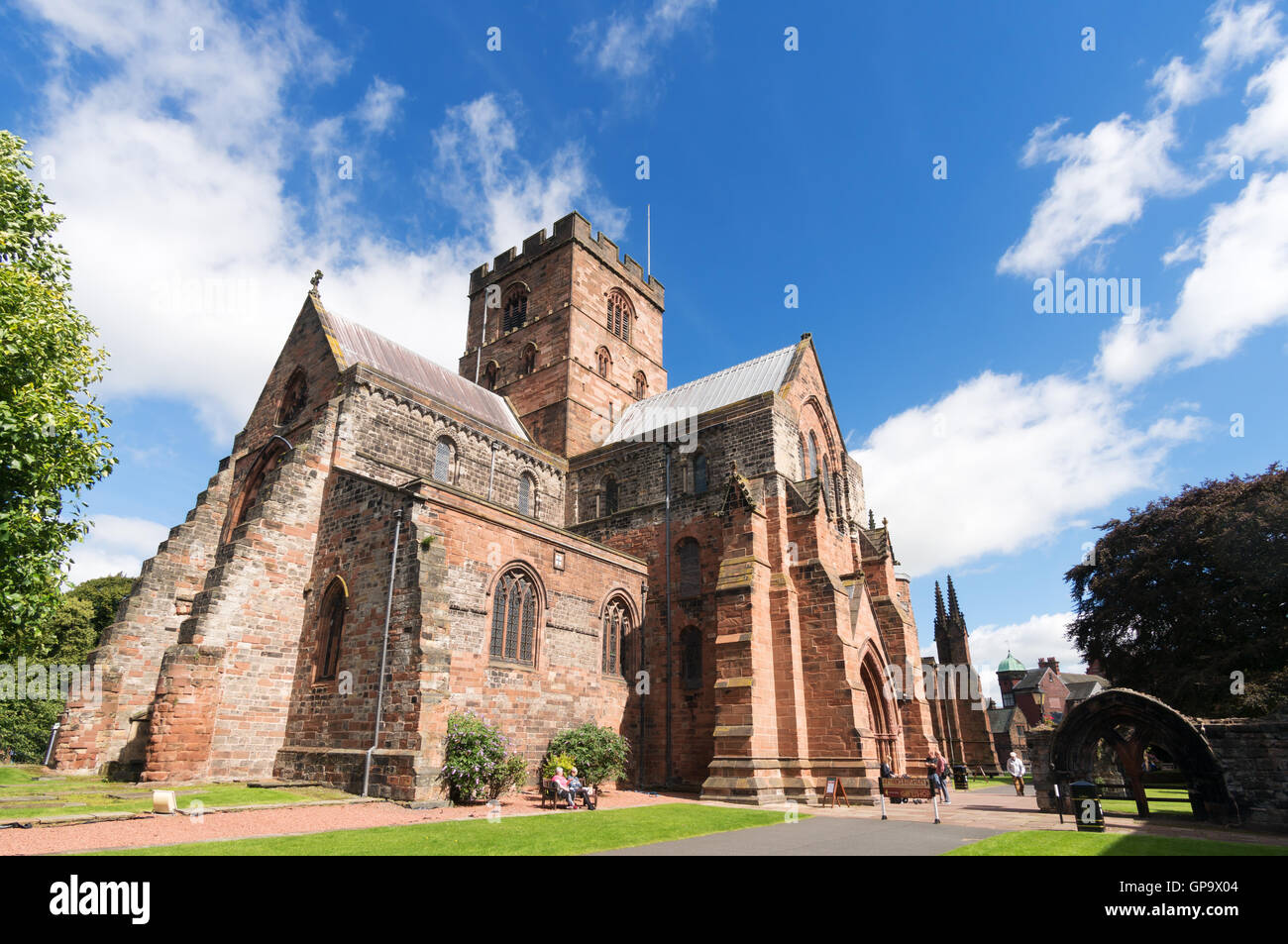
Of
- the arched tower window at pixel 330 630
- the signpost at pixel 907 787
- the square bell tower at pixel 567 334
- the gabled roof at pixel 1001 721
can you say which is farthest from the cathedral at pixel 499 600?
the gabled roof at pixel 1001 721

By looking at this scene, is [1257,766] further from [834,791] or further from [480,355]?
[480,355]

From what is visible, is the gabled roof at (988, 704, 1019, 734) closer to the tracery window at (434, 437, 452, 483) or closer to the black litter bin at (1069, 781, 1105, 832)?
the black litter bin at (1069, 781, 1105, 832)

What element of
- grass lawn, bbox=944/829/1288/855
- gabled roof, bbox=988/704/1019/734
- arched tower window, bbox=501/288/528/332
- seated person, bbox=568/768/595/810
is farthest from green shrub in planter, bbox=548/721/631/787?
gabled roof, bbox=988/704/1019/734

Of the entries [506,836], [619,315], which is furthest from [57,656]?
[506,836]

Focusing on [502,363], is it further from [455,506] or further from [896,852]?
[896,852]

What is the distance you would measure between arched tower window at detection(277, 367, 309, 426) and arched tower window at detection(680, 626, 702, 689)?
16425 millimetres

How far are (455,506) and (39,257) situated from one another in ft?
37.6

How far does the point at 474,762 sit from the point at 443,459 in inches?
520

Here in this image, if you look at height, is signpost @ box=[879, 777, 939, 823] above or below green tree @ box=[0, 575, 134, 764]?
below

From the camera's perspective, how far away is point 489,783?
640 inches

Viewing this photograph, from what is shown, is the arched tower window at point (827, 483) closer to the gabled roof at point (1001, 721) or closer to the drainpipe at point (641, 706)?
the drainpipe at point (641, 706)

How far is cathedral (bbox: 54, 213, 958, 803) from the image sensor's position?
17.3 m

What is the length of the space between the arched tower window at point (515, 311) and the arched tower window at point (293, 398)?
15.3 m

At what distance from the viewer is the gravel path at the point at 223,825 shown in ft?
30.9
